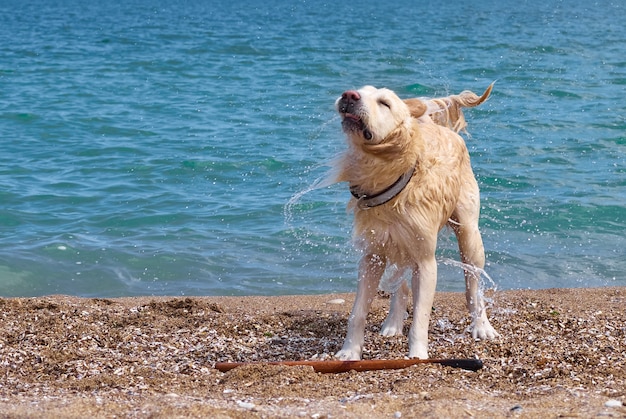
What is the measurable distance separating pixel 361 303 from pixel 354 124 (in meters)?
1.30

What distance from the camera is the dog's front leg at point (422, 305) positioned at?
19.3 ft

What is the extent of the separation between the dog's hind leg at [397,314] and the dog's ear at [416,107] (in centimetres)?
134

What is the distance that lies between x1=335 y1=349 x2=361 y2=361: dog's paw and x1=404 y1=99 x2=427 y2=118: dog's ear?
160 cm

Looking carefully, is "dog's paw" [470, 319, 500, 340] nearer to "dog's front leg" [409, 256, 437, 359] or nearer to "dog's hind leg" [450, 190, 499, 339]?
"dog's hind leg" [450, 190, 499, 339]

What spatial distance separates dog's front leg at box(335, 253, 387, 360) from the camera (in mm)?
6047

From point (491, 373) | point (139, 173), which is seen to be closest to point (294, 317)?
point (491, 373)

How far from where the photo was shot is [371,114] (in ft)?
17.7

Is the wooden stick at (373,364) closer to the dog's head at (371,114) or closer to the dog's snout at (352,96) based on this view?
the dog's head at (371,114)

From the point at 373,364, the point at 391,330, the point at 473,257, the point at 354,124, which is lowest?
the point at 391,330

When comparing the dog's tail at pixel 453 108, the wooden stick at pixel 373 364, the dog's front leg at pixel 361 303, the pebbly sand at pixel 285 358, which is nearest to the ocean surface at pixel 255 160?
the dog's tail at pixel 453 108

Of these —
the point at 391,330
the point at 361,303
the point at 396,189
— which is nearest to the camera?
the point at 396,189

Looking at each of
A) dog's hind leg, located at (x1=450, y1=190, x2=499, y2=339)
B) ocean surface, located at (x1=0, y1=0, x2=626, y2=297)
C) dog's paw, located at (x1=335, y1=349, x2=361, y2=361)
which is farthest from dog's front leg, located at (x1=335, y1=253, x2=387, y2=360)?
dog's hind leg, located at (x1=450, y1=190, x2=499, y2=339)

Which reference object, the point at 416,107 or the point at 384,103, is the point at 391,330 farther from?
the point at 384,103

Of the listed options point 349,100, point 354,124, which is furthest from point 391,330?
point 349,100
